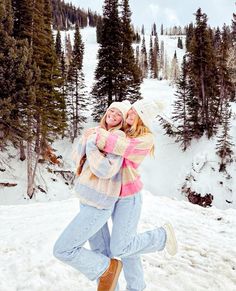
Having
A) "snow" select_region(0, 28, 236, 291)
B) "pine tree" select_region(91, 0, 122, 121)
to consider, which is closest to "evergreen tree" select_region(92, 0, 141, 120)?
"pine tree" select_region(91, 0, 122, 121)

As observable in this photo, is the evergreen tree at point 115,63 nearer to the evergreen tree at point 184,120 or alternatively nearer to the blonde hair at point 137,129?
the evergreen tree at point 184,120

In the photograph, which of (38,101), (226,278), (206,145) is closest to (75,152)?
(226,278)

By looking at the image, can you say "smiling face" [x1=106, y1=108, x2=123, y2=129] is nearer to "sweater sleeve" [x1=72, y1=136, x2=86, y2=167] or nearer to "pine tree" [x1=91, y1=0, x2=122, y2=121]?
"sweater sleeve" [x1=72, y1=136, x2=86, y2=167]

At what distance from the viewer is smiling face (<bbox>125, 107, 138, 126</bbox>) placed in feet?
11.3

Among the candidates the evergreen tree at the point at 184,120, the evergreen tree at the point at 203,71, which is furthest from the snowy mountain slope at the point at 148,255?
the evergreen tree at the point at 203,71

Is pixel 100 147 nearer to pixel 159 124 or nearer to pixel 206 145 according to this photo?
pixel 206 145

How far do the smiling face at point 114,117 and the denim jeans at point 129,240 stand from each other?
0.81 meters

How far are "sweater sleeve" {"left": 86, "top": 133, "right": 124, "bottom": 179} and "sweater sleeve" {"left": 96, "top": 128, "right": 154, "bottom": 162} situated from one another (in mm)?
60

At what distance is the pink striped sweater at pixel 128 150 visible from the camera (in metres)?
3.19

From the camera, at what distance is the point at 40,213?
796 centimetres

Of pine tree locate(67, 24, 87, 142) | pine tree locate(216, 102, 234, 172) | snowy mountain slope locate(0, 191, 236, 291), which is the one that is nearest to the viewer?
snowy mountain slope locate(0, 191, 236, 291)

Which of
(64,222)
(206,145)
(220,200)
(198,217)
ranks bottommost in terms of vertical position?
(220,200)

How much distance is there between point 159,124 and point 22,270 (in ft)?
90.6

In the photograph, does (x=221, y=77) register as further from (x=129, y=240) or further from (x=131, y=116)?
(x=129, y=240)
